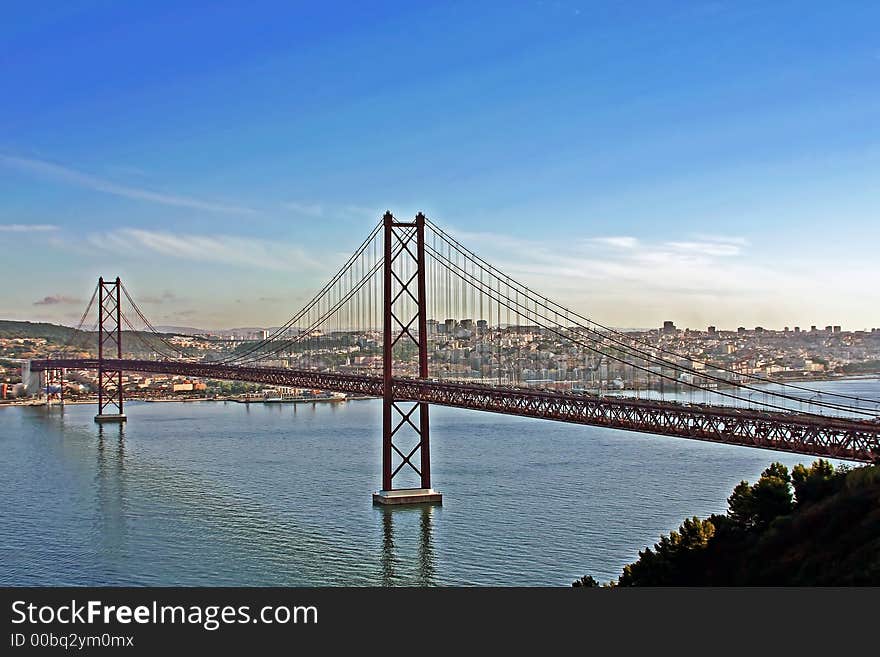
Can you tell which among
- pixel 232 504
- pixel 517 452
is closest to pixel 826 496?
pixel 232 504

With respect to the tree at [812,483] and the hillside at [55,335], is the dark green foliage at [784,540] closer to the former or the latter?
the tree at [812,483]

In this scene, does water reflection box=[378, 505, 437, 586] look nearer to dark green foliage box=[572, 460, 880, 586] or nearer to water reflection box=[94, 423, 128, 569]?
dark green foliage box=[572, 460, 880, 586]

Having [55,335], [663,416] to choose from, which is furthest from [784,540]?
[55,335]

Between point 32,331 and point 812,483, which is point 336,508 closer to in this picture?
point 812,483

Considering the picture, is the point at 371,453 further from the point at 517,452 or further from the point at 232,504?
the point at 232,504

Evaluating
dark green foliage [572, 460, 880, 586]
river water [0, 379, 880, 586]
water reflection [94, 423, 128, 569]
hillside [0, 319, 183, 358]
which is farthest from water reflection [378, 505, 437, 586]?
hillside [0, 319, 183, 358]
